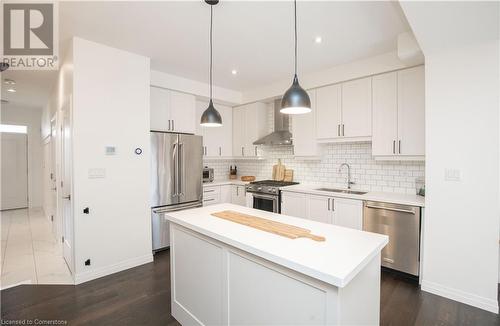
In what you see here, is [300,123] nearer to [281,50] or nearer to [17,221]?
[281,50]

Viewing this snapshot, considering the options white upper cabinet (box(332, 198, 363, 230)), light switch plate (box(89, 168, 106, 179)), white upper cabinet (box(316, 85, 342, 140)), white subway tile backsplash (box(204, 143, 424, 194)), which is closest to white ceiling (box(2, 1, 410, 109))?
white upper cabinet (box(316, 85, 342, 140))

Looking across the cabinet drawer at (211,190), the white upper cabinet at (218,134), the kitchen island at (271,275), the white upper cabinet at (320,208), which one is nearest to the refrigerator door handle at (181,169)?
the cabinet drawer at (211,190)

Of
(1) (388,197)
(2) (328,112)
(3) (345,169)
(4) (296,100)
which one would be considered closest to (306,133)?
(2) (328,112)

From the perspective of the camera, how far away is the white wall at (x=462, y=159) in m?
2.20

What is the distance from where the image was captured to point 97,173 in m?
2.91

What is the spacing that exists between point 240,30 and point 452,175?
8.51 feet

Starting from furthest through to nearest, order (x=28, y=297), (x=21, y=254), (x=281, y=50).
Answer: (x=21, y=254) < (x=281, y=50) < (x=28, y=297)

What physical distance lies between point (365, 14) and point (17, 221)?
7.50 m

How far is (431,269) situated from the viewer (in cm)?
256

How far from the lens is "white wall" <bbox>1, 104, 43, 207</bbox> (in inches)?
262

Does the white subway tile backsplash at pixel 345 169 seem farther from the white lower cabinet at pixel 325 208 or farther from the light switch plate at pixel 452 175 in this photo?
the light switch plate at pixel 452 175

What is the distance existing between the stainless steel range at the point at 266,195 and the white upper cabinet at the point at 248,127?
876mm

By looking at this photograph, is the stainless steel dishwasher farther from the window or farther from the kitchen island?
the window

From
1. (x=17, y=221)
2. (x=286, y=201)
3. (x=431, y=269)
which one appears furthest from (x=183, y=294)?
(x=17, y=221)
